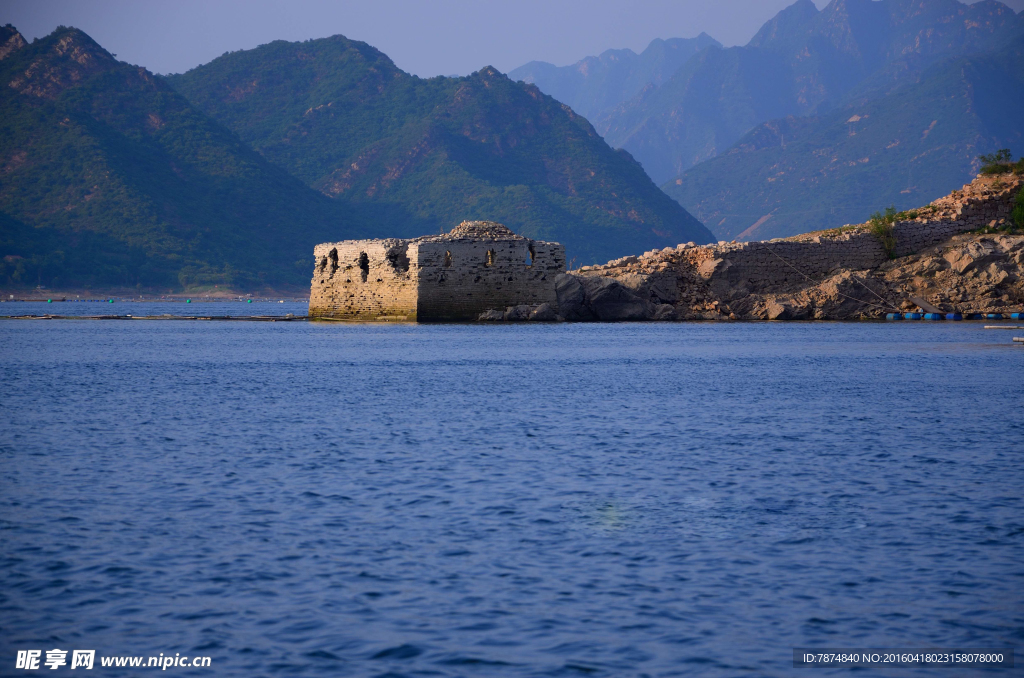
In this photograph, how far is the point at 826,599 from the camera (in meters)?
7.25

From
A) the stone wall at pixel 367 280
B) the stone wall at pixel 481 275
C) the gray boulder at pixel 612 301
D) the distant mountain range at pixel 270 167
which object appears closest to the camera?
the stone wall at pixel 481 275

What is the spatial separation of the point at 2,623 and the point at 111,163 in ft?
383

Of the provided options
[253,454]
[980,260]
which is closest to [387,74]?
[980,260]

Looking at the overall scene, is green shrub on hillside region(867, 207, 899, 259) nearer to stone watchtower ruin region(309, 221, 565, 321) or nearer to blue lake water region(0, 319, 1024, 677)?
stone watchtower ruin region(309, 221, 565, 321)

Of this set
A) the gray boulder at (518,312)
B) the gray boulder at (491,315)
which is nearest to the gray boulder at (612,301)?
the gray boulder at (518,312)

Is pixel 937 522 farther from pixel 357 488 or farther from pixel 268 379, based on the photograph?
pixel 268 379

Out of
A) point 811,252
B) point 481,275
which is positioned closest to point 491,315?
point 481,275

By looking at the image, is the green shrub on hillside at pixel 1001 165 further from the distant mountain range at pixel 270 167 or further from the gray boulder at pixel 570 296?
the distant mountain range at pixel 270 167

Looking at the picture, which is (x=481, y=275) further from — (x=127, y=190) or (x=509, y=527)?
(x=127, y=190)

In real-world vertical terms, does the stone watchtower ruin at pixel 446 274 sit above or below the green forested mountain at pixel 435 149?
below

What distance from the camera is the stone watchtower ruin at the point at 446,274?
45344 millimetres

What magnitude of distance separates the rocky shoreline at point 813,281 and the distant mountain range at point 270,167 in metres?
71.3

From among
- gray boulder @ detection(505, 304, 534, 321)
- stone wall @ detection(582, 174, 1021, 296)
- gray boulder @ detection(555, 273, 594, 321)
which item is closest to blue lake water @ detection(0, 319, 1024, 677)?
gray boulder @ detection(505, 304, 534, 321)

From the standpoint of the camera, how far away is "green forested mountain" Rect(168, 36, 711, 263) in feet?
454
